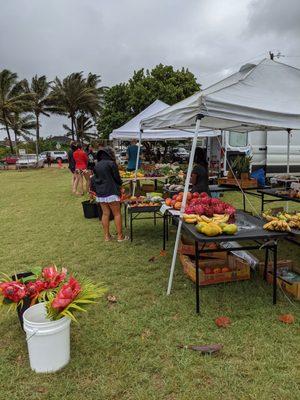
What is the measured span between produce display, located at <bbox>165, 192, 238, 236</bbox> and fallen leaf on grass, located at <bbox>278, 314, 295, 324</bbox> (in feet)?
3.01

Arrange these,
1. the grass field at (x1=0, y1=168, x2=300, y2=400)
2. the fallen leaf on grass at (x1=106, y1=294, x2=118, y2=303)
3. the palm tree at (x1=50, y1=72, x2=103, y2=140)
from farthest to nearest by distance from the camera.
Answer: the palm tree at (x1=50, y1=72, x2=103, y2=140)
the fallen leaf on grass at (x1=106, y1=294, x2=118, y2=303)
the grass field at (x1=0, y1=168, x2=300, y2=400)

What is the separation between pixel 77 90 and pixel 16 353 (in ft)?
124

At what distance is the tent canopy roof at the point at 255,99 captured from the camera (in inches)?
145

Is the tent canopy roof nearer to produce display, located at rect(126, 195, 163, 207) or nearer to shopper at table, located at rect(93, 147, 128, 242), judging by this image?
shopper at table, located at rect(93, 147, 128, 242)

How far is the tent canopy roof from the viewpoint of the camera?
3686 mm

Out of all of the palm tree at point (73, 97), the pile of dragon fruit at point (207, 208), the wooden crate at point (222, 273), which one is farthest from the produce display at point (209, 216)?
the palm tree at point (73, 97)

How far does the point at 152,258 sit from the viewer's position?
17.0 feet

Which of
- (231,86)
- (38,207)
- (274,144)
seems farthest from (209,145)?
(231,86)

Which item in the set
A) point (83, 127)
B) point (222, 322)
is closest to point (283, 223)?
point (222, 322)

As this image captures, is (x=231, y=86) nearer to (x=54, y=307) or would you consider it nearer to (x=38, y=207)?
(x=54, y=307)

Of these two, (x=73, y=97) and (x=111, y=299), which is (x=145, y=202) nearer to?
(x=111, y=299)

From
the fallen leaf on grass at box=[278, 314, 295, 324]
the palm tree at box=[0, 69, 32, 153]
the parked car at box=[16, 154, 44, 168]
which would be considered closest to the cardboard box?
the fallen leaf on grass at box=[278, 314, 295, 324]

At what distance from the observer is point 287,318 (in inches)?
132

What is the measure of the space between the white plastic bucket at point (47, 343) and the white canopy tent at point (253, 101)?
5.05 feet
